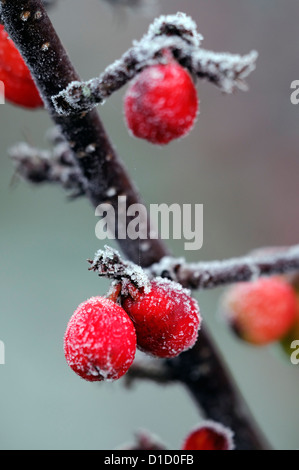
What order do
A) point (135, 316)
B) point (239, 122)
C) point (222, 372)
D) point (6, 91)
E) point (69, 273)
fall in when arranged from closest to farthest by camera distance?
point (135, 316)
point (6, 91)
point (222, 372)
point (69, 273)
point (239, 122)

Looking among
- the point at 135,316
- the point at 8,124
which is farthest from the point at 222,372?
the point at 8,124

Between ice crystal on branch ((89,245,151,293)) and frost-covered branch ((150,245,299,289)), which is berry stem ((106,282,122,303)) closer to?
ice crystal on branch ((89,245,151,293))

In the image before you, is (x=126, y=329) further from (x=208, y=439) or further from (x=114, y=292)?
(x=208, y=439)

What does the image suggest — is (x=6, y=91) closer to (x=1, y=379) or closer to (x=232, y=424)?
(x=232, y=424)

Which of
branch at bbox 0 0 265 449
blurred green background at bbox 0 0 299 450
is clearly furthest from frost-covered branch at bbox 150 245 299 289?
blurred green background at bbox 0 0 299 450

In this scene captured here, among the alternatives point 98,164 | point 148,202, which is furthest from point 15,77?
point 148,202

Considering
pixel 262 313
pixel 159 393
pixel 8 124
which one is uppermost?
pixel 8 124
